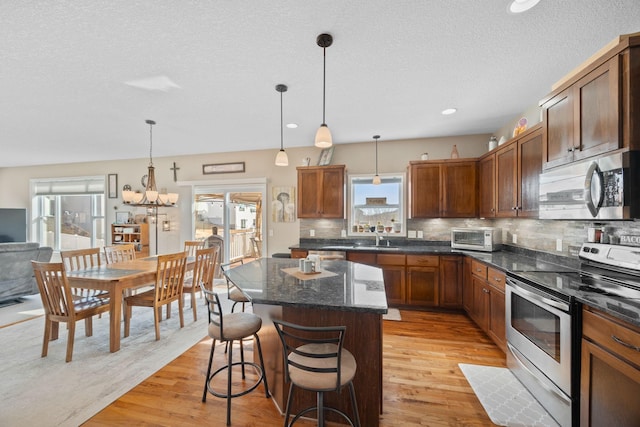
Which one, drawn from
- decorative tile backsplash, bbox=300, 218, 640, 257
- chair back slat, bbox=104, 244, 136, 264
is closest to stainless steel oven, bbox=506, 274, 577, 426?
decorative tile backsplash, bbox=300, 218, 640, 257

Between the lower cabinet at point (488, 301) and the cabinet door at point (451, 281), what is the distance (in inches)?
8.0

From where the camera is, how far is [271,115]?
11.4 feet

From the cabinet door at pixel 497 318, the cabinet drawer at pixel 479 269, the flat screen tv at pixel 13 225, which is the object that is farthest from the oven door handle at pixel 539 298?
the flat screen tv at pixel 13 225

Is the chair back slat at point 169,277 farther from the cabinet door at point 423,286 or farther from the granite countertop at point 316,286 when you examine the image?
the cabinet door at point 423,286

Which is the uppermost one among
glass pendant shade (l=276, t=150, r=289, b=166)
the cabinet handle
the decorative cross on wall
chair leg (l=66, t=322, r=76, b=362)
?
the decorative cross on wall

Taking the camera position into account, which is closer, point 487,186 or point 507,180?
point 507,180

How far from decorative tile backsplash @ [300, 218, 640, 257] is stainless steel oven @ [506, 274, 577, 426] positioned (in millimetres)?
815

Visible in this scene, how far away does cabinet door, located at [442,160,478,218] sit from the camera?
12.8 ft

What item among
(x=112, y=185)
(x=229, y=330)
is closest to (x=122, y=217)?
(x=112, y=185)

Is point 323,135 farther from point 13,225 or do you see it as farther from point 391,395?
point 13,225

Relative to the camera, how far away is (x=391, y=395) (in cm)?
203

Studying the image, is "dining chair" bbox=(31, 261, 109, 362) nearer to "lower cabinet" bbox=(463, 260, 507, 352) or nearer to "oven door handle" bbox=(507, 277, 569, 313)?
"oven door handle" bbox=(507, 277, 569, 313)

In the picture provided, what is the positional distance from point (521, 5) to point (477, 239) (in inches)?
111

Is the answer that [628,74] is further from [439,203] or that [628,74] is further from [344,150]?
[344,150]
